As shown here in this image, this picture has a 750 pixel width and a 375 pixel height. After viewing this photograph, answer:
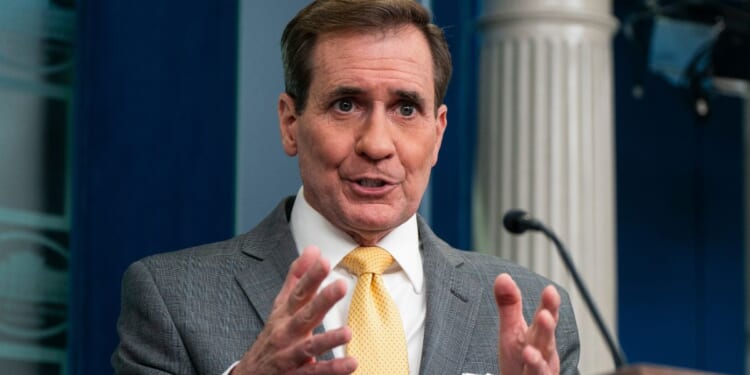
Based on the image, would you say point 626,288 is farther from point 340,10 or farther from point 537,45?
point 340,10

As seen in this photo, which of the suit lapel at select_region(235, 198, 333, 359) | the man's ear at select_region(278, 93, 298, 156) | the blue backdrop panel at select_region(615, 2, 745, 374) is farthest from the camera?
the blue backdrop panel at select_region(615, 2, 745, 374)

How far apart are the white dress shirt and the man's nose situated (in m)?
A: 0.16

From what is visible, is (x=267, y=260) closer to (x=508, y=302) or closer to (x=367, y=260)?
(x=367, y=260)

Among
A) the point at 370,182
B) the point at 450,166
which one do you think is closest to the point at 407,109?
the point at 370,182

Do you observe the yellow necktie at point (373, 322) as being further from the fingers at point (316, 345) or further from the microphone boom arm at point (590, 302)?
the microphone boom arm at point (590, 302)

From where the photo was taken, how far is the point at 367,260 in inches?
92.7

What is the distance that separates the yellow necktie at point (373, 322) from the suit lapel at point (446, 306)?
49mm

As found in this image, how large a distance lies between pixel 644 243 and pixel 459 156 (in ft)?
8.26

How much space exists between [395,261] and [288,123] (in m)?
0.33

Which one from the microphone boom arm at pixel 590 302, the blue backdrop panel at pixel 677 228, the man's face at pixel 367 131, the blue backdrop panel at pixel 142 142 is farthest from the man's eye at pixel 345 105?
the blue backdrop panel at pixel 677 228

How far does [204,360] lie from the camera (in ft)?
7.37

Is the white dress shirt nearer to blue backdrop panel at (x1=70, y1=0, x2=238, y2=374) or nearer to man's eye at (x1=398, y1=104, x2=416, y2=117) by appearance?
man's eye at (x1=398, y1=104, x2=416, y2=117)

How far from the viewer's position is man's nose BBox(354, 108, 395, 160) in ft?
7.54

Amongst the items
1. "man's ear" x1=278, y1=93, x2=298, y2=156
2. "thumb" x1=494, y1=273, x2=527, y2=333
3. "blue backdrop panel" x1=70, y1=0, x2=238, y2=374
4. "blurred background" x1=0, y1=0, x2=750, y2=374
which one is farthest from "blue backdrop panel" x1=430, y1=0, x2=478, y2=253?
"thumb" x1=494, y1=273, x2=527, y2=333
